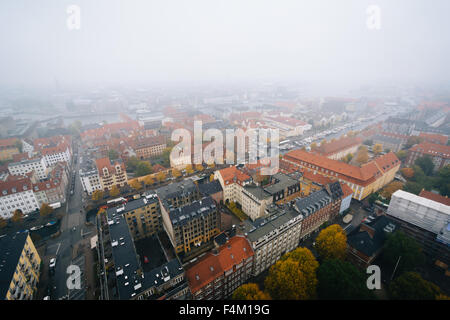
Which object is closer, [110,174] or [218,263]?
[218,263]

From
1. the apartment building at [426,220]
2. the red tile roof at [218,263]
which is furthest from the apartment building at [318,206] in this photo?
the red tile roof at [218,263]

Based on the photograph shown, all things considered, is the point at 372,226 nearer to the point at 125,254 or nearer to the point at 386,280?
the point at 386,280

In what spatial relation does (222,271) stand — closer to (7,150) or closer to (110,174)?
(110,174)

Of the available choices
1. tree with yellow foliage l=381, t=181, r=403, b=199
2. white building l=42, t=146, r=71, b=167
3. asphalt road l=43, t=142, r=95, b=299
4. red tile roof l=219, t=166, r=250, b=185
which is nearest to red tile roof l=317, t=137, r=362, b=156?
tree with yellow foliage l=381, t=181, r=403, b=199

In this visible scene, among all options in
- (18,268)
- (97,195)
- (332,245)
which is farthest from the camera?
(97,195)

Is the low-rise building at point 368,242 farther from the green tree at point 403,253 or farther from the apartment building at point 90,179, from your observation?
the apartment building at point 90,179

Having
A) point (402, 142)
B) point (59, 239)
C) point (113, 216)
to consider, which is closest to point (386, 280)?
point (113, 216)

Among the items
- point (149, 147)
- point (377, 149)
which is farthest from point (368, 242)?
point (149, 147)
